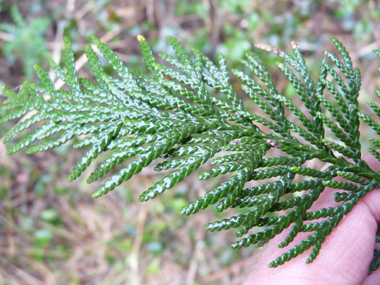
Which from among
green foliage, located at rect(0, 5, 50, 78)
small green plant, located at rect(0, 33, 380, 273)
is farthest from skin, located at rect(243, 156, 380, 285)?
green foliage, located at rect(0, 5, 50, 78)

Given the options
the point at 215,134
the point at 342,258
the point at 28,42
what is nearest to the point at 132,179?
the point at 28,42

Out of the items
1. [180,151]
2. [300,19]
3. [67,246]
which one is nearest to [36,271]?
[67,246]

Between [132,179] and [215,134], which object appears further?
[132,179]

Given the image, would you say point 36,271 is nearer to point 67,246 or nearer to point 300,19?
point 67,246

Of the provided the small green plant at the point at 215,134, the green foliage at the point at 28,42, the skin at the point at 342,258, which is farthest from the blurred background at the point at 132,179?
the small green plant at the point at 215,134

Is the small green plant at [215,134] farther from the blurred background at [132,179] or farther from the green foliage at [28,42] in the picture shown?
the green foliage at [28,42]

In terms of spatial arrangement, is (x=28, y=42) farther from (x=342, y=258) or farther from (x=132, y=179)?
(x=342, y=258)
